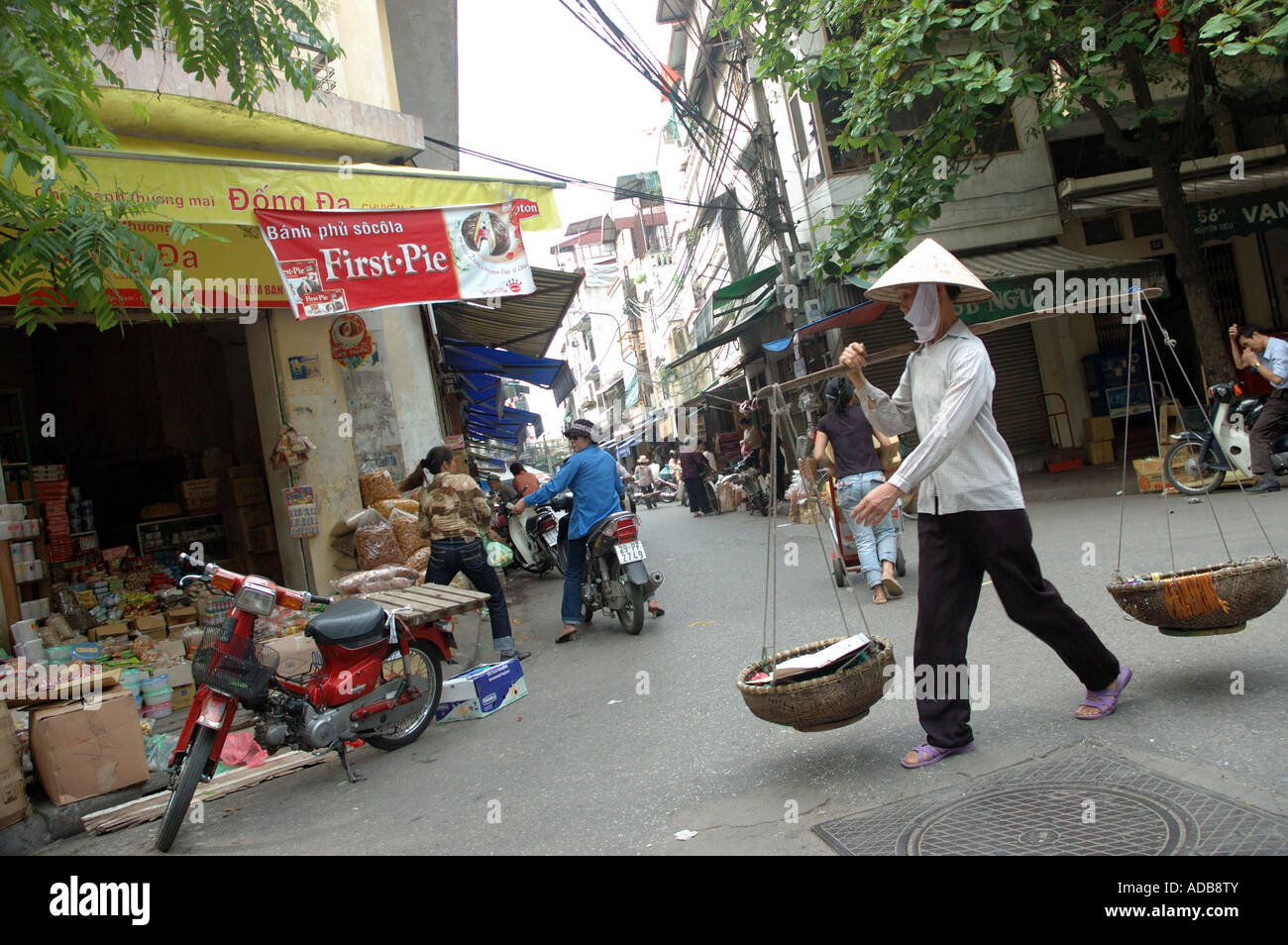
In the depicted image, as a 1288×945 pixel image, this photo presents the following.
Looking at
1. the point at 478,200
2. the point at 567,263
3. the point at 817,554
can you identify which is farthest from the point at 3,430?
the point at 567,263

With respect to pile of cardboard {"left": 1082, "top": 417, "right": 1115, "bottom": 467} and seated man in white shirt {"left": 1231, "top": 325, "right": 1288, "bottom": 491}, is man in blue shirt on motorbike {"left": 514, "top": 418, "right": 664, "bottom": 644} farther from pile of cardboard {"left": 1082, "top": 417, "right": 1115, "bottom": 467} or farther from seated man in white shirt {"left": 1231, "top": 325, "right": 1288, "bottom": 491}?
pile of cardboard {"left": 1082, "top": 417, "right": 1115, "bottom": 467}

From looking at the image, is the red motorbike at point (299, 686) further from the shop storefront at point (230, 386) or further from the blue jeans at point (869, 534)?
the blue jeans at point (869, 534)

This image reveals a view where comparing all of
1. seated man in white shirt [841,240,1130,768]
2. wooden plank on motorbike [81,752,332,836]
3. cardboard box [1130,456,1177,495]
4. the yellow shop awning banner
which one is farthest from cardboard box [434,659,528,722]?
cardboard box [1130,456,1177,495]

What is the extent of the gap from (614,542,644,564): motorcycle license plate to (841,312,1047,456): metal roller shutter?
A: 979cm

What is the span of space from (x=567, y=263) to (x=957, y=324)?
211 ft

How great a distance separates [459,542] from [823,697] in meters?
3.78

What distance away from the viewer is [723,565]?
10.5 metres

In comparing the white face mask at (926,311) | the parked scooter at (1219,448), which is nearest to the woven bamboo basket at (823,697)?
the white face mask at (926,311)

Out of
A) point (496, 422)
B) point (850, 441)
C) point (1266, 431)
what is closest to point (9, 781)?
point (850, 441)

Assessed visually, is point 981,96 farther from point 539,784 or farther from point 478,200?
point 539,784

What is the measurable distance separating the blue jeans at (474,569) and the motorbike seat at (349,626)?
1.68 metres

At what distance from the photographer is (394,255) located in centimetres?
744

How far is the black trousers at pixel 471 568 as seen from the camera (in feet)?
21.6

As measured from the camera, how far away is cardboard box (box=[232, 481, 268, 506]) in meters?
9.20
